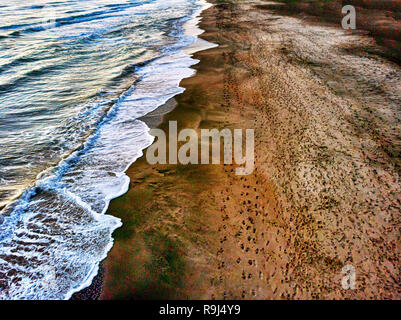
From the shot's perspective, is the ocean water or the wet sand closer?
the wet sand

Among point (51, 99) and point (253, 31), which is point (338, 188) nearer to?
point (51, 99)

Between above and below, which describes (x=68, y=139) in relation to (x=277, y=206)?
above

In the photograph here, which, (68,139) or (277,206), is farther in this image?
(68,139)

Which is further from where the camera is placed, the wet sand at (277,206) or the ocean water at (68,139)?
the ocean water at (68,139)
